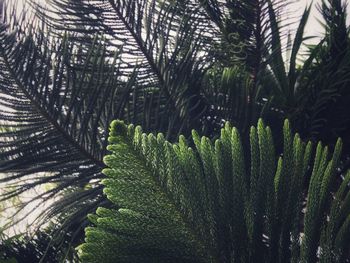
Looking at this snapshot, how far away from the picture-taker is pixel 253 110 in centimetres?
285

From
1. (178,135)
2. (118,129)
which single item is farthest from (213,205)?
(178,135)

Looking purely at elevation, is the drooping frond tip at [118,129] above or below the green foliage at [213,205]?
above

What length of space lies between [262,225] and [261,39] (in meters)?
1.82

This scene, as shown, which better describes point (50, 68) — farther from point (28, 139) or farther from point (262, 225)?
point (262, 225)

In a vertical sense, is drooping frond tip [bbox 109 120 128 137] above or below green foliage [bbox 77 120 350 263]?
above

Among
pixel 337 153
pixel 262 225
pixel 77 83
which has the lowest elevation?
pixel 262 225

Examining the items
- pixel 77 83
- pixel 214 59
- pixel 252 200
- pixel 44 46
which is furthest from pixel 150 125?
pixel 252 200

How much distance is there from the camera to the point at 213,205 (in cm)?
163

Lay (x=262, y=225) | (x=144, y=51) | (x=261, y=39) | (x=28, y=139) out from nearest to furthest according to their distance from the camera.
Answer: (x=262, y=225) < (x=28, y=139) < (x=144, y=51) < (x=261, y=39)

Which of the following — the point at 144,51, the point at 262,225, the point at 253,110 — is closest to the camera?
the point at 262,225

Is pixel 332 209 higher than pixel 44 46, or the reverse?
pixel 44 46

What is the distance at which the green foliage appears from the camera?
156cm

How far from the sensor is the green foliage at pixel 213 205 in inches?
61.3

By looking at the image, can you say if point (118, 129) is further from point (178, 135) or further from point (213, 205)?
point (178, 135)
